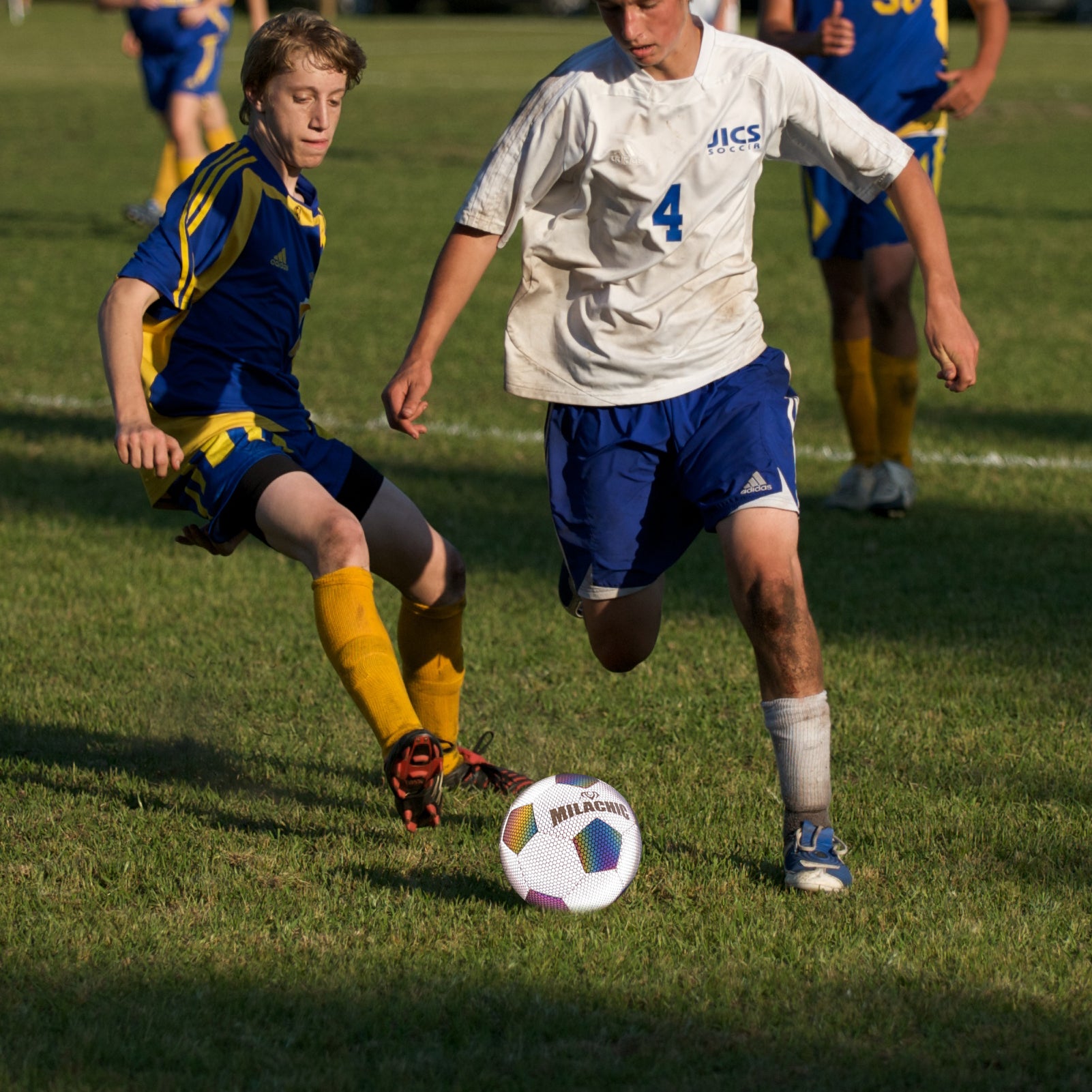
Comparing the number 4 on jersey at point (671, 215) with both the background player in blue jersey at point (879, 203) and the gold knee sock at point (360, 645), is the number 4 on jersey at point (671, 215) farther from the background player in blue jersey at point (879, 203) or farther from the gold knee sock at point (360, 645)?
the background player in blue jersey at point (879, 203)

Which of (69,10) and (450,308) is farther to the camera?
(69,10)

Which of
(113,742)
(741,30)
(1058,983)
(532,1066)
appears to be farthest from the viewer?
(741,30)

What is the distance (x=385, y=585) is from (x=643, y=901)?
2.41 meters

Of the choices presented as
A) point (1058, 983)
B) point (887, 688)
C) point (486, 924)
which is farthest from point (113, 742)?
point (1058, 983)

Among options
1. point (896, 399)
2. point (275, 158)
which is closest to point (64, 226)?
point (896, 399)

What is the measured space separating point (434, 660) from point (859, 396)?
2.93 meters

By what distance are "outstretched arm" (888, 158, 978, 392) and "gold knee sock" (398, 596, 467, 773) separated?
1.25 meters

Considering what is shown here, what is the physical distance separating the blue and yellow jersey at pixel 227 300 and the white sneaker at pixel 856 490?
2.97 m

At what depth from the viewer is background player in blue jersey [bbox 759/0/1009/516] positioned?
19.9 ft

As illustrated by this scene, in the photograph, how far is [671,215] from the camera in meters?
3.47

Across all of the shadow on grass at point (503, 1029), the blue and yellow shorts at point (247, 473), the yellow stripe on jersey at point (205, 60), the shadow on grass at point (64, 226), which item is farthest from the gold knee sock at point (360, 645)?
the yellow stripe on jersey at point (205, 60)

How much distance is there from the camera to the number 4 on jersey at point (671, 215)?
3.45 metres

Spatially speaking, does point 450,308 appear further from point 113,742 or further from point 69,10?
point 69,10

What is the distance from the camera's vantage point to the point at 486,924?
123 inches
